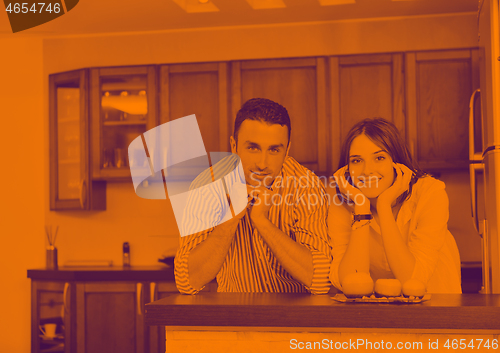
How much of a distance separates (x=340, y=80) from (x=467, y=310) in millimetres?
2482

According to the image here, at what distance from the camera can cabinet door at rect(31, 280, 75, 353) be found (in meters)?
3.35

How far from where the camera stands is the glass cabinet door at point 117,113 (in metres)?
3.67

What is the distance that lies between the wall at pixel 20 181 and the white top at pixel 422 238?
308cm

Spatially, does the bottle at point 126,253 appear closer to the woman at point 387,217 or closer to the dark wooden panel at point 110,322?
the dark wooden panel at point 110,322

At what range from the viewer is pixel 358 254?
5.51 ft

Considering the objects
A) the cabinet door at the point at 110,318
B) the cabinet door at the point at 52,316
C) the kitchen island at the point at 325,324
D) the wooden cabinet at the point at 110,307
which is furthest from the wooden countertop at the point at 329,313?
the cabinet door at the point at 52,316

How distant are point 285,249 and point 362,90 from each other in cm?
216

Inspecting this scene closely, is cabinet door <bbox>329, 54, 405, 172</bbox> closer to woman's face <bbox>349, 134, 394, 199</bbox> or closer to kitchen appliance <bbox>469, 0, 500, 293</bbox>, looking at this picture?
kitchen appliance <bbox>469, 0, 500, 293</bbox>

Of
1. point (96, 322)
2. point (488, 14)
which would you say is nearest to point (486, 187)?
point (488, 14)

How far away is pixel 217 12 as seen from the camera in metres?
3.62

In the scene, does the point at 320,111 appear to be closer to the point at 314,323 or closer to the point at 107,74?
the point at 107,74

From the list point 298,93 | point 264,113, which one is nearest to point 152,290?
point 298,93

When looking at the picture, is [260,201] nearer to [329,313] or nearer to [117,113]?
[329,313]

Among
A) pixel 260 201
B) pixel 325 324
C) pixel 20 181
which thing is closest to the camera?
pixel 325 324
